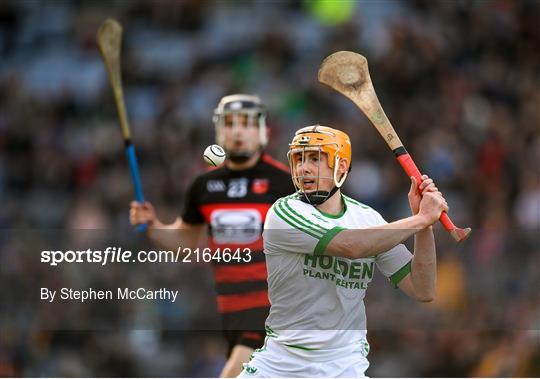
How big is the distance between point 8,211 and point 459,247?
4.19 meters

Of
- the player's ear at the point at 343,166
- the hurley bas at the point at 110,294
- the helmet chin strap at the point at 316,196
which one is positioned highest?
the player's ear at the point at 343,166

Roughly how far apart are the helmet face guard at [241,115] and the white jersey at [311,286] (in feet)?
6.09

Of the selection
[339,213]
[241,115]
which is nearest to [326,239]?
[339,213]

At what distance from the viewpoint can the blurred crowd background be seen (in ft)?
28.2

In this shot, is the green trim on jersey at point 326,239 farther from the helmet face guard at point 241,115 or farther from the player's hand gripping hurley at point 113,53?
the player's hand gripping hurley at point 113,53

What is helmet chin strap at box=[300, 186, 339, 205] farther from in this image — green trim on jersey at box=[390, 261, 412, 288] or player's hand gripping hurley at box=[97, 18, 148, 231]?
player's hand gripping hurley at box=[97, 18, 148, 231]

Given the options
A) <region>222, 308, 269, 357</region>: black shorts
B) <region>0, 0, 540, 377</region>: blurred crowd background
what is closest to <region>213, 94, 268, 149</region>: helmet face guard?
<region>222, 308, 269, 357</region>: black shorts

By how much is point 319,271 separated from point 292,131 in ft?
19.4

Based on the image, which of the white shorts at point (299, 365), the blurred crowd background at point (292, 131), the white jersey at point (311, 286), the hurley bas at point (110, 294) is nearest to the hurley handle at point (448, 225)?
the white jersey at point (311, 286)

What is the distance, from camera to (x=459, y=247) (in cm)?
875

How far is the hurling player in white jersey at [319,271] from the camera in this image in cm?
471

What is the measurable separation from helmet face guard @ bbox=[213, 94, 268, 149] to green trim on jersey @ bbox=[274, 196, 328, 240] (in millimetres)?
1876

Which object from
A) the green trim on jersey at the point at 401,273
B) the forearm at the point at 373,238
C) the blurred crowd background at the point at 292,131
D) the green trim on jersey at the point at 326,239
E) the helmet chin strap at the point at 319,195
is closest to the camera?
the forearm at the point at 373,238

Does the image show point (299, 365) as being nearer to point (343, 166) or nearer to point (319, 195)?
point (319, 195)
